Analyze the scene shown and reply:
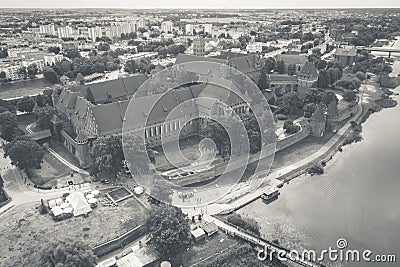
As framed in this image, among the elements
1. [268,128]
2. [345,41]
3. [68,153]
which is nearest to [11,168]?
→ [68,153]

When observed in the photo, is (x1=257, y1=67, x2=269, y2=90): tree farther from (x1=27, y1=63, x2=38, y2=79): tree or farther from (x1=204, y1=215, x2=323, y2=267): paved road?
(x1=27, y1=63, x2=38, y2=79): tree

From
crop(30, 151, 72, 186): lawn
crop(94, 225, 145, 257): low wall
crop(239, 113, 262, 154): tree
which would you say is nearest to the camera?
crop(94, 225, 145, 257): low wall

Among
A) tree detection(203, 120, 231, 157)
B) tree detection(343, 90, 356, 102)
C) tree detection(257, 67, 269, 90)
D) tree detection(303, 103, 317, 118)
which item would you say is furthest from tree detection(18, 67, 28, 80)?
tree detection(343, 90, 356, 102)

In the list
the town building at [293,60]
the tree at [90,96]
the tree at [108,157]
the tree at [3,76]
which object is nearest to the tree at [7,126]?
the tree at [90,96]

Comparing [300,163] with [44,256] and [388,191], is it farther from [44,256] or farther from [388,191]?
[44,256]

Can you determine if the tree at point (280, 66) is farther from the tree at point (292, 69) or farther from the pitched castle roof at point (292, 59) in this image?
the tree at point (292, 69)

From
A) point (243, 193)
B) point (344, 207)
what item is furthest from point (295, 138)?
point (243, 193)
